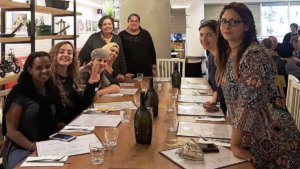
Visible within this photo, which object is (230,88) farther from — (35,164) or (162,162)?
(35,164)

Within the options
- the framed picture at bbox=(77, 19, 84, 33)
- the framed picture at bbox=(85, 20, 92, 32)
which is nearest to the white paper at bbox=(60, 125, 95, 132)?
the framed picture at bbox=(77, 19, 84, 33)

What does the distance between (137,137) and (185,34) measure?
11301 millimetres

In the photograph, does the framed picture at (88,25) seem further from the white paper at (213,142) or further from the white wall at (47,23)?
the white paper at (213,142)

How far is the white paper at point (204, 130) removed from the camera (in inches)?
72.1

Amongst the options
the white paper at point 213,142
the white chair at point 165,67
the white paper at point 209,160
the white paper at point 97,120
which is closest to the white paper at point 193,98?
the white paper at point 97,120

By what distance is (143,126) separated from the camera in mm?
1676

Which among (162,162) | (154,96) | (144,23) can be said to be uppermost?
Result: (144,23)

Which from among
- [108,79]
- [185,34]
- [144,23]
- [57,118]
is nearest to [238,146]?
[57,118]

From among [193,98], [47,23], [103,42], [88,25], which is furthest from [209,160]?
[88,25]

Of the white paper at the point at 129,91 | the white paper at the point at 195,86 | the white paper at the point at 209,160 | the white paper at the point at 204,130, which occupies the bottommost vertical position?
the white paper at the point at 209,160

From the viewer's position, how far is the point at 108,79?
339 centimetres

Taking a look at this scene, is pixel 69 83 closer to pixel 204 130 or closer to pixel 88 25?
pixel 204 130

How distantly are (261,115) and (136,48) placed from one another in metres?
3.15

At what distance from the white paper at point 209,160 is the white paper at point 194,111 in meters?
0.73
